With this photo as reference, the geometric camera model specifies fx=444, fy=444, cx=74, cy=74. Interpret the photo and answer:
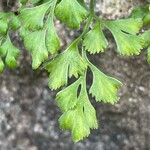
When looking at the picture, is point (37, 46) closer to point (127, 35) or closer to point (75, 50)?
point (75, 50)

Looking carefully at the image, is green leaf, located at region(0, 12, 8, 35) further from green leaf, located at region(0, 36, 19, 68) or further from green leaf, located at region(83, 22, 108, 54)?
green leaf, located at region(83, 22, 108, 54)

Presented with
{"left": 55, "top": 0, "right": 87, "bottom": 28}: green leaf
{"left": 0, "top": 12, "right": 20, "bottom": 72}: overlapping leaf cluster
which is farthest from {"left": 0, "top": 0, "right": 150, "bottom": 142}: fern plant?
{"left": 0, "top": 12, "right": 20, "bottom": 72}: overlapping leaf cluster

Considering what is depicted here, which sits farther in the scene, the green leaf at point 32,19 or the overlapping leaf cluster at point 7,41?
the overlapping leaf cluster at point 7,41

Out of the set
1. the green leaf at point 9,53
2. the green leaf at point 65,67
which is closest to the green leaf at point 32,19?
the green leaf at point 65,67

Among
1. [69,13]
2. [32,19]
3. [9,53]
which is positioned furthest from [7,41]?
[69,13]

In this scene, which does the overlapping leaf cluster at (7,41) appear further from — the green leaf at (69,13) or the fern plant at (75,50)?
the green leaf at (69,13)

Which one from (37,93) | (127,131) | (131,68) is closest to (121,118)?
(127,131)
